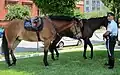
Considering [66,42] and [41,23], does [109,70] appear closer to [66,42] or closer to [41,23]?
[41,23]

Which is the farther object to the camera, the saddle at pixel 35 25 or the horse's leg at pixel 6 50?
the horse's leg at pixel 6 50

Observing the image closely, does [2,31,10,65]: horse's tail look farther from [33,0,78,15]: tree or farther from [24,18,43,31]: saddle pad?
[33,0,78,15]: tree

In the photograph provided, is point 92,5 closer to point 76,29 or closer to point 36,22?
point 76,29

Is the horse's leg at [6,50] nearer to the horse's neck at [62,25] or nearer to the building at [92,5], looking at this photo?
the horse's neck at [62,25]

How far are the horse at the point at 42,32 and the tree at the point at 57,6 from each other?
8841 millimetres

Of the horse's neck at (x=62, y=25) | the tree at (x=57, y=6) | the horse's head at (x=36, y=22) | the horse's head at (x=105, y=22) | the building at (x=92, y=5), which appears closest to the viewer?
the horse's head at (x=36, y=22)

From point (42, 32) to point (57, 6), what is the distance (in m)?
9.70

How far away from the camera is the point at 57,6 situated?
22.7 metres

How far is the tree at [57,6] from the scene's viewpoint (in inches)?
889

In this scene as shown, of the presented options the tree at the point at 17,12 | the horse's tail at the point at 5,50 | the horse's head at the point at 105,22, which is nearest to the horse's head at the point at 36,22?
the horse's tail at the point at 5,50

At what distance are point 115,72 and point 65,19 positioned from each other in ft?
10.3

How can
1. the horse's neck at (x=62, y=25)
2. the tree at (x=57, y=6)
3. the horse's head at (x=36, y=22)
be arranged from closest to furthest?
the horse's head at (x=36, y=22), the horse's neck at (x=62, y=25), the tree at (x=57, y=6)

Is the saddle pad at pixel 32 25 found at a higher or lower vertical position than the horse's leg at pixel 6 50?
higher

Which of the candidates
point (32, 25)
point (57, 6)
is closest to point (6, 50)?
point (32, 25)
